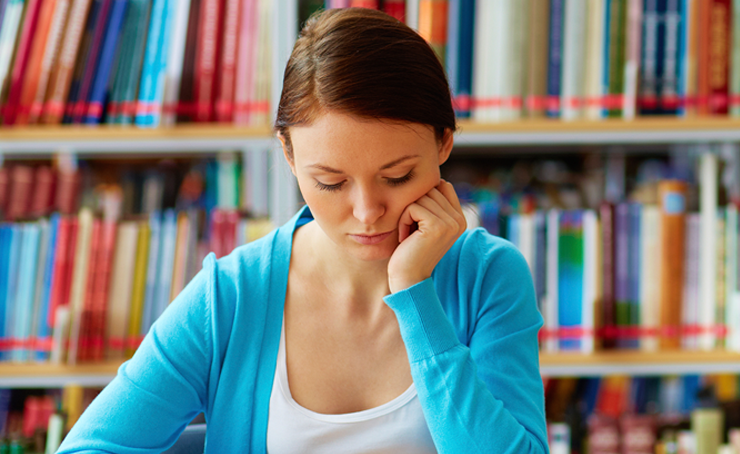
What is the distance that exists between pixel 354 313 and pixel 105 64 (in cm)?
92

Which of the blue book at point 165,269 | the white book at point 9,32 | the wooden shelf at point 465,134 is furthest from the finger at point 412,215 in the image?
the white book at point 9,32

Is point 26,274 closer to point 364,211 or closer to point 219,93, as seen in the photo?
point 219,93

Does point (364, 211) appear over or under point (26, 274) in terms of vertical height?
over

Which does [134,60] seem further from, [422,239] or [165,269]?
[422,239]

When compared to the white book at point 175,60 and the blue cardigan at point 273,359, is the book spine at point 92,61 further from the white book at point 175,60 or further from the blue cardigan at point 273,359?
the blue cardigan at point 273,359

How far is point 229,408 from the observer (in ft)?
2.85

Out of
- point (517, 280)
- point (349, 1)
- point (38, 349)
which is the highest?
point (349, 1)

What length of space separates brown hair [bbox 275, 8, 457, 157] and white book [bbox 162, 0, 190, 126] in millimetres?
674

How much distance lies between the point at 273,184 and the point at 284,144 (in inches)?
24.6

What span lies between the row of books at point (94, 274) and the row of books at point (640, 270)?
0.69 metres

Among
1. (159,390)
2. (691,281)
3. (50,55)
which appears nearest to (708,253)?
(691,281)

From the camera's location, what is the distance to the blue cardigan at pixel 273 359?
755mm

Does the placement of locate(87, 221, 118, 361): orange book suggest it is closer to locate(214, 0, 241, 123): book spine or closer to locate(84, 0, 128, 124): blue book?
locate(84, 0, 128, 124): blue book

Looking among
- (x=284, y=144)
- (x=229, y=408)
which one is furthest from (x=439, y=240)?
(x=229, y=408)
